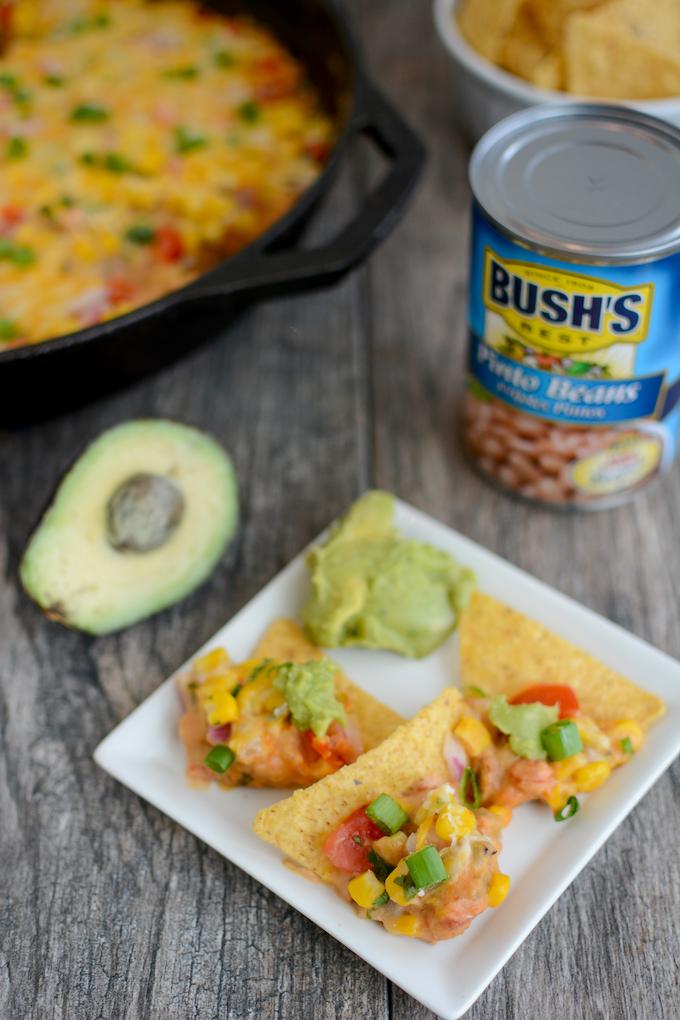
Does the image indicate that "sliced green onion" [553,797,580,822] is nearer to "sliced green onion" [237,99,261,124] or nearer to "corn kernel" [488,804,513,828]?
"corn kernel" [488,804,513,828]

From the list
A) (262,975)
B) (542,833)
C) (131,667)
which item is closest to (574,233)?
(542,833)

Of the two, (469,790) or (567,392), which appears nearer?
(469,790)

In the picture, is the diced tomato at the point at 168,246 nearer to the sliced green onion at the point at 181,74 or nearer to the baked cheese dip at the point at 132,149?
the baked cheese dip at the point at 132,149

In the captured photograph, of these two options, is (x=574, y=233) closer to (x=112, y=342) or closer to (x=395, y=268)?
(x=112, y=342)

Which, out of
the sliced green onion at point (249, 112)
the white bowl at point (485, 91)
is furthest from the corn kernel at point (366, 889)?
the sliced green onion at point (249, 112)

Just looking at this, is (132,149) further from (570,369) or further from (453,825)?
(453,825)

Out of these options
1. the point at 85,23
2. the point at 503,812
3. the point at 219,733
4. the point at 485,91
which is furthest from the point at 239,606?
the point at 85,23

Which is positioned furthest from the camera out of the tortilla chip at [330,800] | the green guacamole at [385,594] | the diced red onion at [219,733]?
the green guacamole at [385,594]
